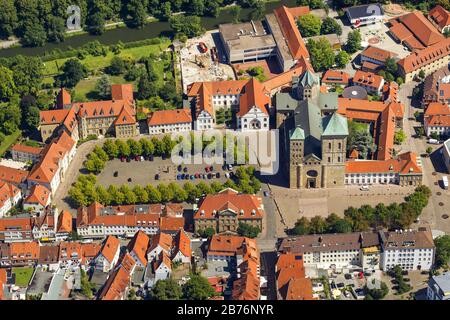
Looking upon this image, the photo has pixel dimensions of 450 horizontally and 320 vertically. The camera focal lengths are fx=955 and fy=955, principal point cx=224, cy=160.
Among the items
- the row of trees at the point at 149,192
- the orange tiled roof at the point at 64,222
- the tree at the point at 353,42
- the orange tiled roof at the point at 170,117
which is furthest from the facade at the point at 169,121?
the tree at the point at 353,42

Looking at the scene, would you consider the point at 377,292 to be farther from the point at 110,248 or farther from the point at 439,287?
Result: the point at 110,248

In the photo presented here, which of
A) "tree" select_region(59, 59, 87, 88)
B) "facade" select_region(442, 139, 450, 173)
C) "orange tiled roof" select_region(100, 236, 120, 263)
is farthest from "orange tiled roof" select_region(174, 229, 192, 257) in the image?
"tree" select_region(59, 59, 87, 88)

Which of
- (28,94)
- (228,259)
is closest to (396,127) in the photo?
(228,259)

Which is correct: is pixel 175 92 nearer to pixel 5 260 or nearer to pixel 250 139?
pixel 250 139

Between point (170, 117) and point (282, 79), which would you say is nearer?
point (170, 117)

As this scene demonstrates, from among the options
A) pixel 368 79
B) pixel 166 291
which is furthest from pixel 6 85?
pixel 368 79

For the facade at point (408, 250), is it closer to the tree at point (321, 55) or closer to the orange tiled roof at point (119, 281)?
the orange tiled roof at point (119, 281)

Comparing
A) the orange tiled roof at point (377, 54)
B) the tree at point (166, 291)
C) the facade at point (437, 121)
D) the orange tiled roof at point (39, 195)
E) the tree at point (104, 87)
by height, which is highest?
the orange tiled roof at point (377, 54)

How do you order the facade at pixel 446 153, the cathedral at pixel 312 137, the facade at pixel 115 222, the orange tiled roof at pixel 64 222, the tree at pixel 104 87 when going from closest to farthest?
the facade at pixel 115 222 → the orange tiled roof at pixel 64 222 → the cathedral at pixel 312 137 → the facade at pixel 446 153 → the tree at pixel 104 87
